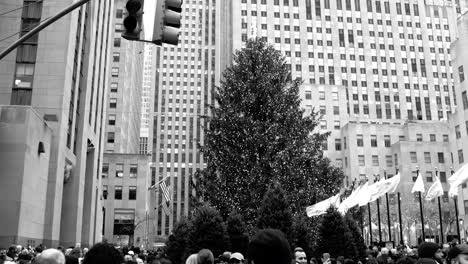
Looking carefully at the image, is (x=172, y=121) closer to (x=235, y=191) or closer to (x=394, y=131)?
(x=394, y=131)

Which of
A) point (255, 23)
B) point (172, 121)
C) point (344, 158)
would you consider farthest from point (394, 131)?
point (172, 121)

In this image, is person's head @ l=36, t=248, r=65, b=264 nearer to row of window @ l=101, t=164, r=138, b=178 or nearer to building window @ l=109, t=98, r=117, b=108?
row of window @ l=101, t=164, r=138, b=178

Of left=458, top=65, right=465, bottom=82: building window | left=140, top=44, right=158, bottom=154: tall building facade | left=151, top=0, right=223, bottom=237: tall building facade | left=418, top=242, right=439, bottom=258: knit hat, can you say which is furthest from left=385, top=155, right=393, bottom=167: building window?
left=418, top=242, right=439, bottom=258: knit hat

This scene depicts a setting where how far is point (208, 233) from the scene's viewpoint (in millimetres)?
20531

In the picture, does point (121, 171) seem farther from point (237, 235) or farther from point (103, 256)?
point (103, 256)

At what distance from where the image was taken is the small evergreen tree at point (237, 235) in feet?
73.2

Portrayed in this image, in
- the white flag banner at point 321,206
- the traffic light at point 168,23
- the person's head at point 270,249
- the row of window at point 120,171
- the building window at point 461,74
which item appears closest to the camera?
the person's head at point 270,249

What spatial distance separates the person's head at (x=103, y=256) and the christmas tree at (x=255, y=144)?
24.2 m

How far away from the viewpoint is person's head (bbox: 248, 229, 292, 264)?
11.6ft

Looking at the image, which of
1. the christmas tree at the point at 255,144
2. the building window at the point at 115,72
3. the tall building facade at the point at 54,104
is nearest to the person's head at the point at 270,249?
the christmas tree at the point at 255,144

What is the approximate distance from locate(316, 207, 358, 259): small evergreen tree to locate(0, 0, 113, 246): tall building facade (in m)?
18.2

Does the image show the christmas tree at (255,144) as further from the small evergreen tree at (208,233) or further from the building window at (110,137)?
the building window at (110,137)

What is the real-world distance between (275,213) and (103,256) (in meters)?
18.0

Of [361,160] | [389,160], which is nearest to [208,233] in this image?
[361,160]
